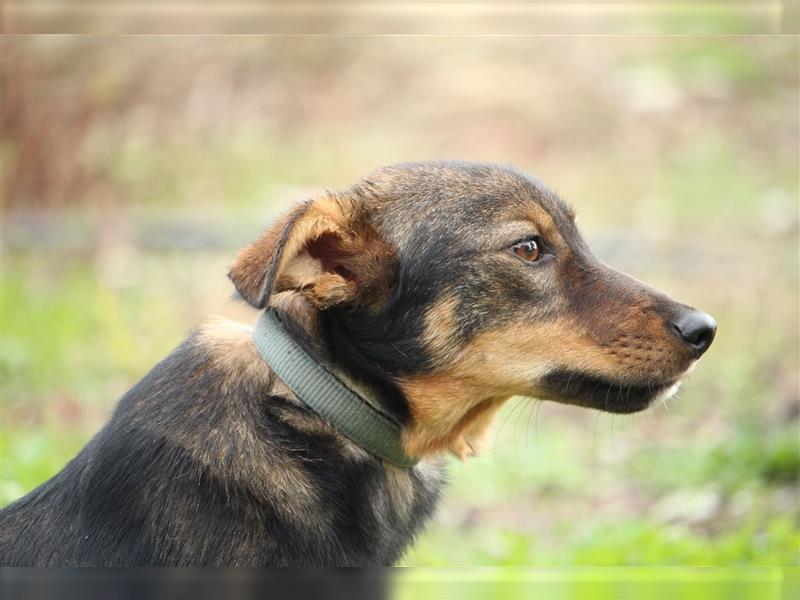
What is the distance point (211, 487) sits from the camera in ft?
12.9

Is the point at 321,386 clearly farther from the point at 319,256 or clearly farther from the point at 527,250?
the point at 527,250

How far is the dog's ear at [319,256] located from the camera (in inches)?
155

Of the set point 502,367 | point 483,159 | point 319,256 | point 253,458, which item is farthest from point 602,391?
point 483,159

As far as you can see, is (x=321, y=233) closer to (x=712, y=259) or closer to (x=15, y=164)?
(x=712, y=259)

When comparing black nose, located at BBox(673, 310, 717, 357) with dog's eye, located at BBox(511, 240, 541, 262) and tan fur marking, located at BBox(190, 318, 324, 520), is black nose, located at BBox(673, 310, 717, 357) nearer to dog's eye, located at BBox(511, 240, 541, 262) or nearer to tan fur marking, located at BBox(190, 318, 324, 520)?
dog's eye, located at BBox(511, 240, 541, 262)

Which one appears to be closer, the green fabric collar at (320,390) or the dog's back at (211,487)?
the dog's back at (211,487)

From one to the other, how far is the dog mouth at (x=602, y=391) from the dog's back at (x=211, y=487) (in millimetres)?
787


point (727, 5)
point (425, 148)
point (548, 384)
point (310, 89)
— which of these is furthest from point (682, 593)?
point (310, 89)

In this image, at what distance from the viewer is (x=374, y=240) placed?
4414mm

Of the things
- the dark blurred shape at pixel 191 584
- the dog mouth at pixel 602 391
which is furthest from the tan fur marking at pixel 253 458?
the dog mouth at pixel 602 391

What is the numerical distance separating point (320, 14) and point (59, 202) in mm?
8018

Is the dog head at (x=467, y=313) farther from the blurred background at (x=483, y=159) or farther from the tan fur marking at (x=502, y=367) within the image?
the blurred background at (x=483, y=159)

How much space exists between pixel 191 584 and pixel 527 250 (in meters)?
1.92

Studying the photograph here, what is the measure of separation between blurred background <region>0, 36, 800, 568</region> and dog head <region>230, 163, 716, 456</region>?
177cm
